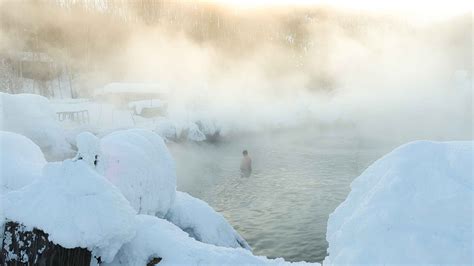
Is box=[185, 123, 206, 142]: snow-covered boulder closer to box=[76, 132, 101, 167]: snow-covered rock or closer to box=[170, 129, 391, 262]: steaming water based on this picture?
box=[170, 129, 391, 262]: steaming water

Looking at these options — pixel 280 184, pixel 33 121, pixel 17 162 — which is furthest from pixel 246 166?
pixel 17 162

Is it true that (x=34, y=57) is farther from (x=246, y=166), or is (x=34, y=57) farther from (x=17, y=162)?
(x=17, y=162)

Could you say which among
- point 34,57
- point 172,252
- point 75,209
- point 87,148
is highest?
point 34,57

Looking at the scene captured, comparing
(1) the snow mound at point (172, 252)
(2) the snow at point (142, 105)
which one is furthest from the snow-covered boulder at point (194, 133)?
(1) the snow mound at point (172, 252)

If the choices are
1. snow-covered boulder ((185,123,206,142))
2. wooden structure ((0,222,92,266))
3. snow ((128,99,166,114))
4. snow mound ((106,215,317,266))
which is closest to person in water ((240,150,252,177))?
snow-covered boulder ((185,123,206,142))

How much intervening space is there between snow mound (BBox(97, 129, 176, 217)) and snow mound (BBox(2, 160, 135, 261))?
234cm

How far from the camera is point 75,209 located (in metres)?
5.04

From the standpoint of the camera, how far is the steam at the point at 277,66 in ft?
147

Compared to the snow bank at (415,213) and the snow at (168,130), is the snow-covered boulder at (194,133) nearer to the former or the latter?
the snow at (168,130)

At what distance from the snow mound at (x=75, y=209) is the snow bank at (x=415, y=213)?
2765 millimetres

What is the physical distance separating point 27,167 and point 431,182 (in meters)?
6.39

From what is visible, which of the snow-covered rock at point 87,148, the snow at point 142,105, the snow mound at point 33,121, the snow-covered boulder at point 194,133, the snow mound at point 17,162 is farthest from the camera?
the snow at point 142,105

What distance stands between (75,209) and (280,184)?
53.8ft

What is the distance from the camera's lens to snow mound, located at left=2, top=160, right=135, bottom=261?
4879 millimetres
